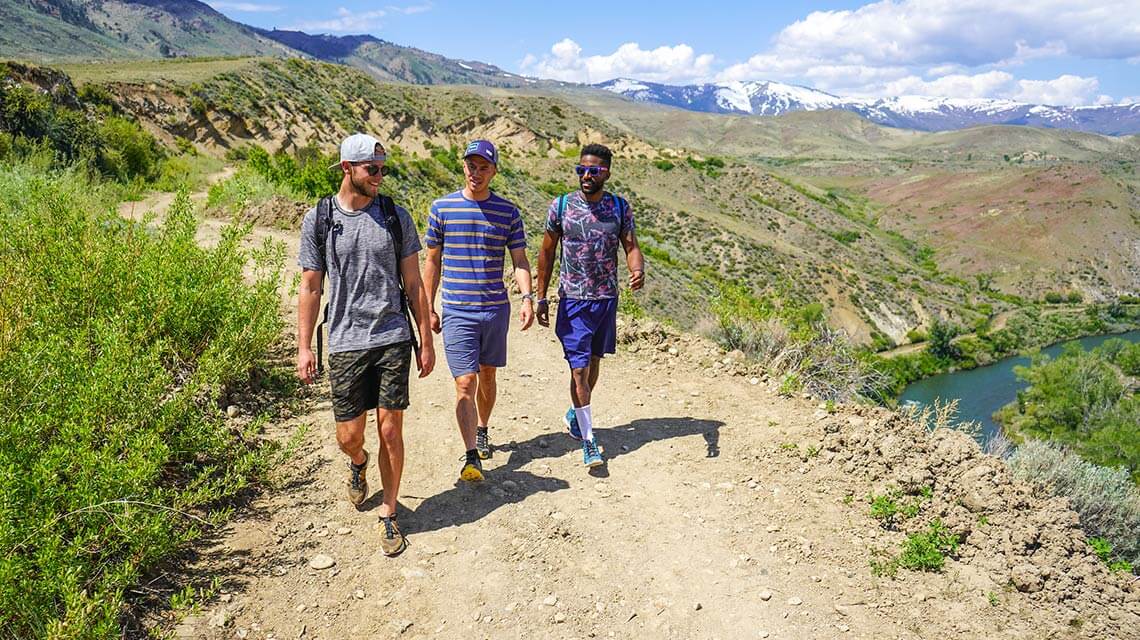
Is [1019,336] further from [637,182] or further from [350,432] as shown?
[350,432]

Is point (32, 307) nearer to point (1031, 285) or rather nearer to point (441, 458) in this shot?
point (441, 458)

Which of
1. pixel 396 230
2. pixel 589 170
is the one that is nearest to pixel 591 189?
pixel 589 170

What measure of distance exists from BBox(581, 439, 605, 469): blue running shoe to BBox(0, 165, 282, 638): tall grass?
1923 mm

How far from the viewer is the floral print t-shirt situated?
13.3ft

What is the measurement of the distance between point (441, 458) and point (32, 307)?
2473 mm

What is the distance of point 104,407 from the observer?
2.87 metres

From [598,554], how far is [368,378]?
1508mm

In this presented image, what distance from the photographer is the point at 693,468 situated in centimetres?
438

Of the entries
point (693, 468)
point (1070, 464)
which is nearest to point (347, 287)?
point (693, 468)

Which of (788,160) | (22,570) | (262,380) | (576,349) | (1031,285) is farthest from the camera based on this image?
(788,160)

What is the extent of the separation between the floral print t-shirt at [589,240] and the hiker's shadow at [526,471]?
1.18 metres

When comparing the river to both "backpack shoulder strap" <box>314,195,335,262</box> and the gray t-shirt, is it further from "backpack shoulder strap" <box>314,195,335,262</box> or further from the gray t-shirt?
"backpack shoulder strap" <box>314,195,335,262</box>

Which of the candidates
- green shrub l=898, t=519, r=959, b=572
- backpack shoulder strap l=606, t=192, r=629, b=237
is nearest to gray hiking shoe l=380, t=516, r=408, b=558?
backpack shoulder strap l=606, t=192, r=629, b=237

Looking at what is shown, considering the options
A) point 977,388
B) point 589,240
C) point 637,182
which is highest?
point 637,182
